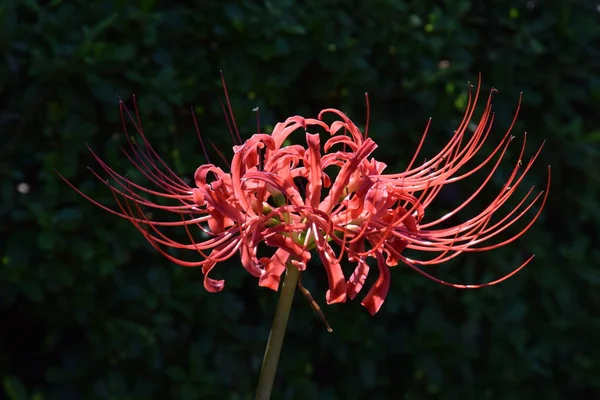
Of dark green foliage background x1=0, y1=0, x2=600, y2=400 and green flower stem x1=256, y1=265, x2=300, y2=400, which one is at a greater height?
green flower stem x1=256, y1=265, x2=300, y2=400

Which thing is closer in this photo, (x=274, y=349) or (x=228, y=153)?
(x=274, y=349)

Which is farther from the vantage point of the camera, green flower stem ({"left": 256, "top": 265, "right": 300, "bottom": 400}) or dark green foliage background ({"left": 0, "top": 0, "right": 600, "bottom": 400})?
dark green foliage background ({"left": 0, "top": 0, "right": 600, "bottom": 400})

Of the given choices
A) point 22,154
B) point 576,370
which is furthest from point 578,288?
point 22,154

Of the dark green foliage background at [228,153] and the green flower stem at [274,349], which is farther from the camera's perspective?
the dark green foliage background at [228,153]

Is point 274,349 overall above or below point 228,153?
above

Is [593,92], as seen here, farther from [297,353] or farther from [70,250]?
[70,250]

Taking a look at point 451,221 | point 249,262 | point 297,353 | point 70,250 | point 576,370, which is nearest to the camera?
point 249,262

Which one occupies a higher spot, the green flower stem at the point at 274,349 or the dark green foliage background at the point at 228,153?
the green flower stem at the point at 274,349

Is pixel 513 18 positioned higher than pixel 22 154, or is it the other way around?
pixel 513 18
